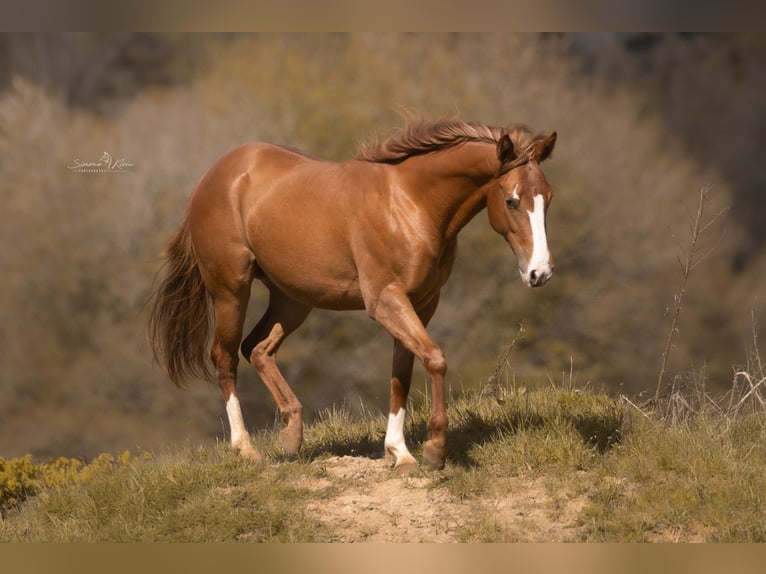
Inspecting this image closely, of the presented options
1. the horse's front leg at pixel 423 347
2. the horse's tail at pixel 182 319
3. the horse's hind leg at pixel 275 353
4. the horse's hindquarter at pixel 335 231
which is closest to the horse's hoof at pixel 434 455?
the horse's front leg at pixel 423 347

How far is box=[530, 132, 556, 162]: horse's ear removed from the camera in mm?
5727

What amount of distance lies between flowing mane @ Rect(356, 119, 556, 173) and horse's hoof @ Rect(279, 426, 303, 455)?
1.92 metres

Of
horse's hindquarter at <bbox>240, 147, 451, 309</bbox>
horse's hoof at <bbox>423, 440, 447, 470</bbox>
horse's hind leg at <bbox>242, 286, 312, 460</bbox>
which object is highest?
horse's hindquarter at <bbox>240, 147, 451, 309</bbox>

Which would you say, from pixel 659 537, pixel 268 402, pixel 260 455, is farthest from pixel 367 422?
pixel 268 402

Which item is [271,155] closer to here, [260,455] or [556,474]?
[260,455]

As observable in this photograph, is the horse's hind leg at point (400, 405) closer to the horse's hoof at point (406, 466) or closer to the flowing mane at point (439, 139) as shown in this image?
the horse's hoof at point (406, 466)

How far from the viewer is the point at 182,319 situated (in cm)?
756

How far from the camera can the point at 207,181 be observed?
24.0ft

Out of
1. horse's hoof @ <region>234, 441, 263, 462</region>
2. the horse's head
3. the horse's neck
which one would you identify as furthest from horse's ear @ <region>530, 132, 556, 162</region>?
horse's hoof @ <region>234, 441, 263, 462</region>

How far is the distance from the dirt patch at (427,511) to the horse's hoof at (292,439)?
1.76 ft

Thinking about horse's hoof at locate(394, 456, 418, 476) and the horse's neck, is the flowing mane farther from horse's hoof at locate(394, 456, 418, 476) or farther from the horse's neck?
horse's hoof at locate(394, 456, 418, 476)

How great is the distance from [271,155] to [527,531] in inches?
133

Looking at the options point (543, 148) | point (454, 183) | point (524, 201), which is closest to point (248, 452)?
point (454, 183)

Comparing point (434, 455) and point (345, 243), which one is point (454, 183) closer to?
point (345, 243)
